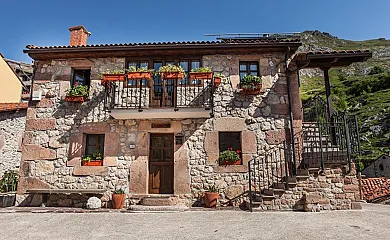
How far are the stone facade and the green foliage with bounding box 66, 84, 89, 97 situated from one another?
0.73 feet

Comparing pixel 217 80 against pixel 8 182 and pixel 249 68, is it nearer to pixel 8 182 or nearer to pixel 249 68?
pixel 249 68

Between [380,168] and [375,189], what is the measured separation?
9757mm

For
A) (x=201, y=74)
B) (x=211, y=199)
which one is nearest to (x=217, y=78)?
(x=201, y=74)

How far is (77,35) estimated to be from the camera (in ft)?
30.1

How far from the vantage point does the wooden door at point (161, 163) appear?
25.4 feet

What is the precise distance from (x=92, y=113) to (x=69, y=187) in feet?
7.72

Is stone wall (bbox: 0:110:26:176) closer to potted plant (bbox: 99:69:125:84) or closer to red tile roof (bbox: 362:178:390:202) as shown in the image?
potted plant (bbox: 99:69:125:84)

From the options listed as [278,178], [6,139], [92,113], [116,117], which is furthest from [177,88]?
[6,139]

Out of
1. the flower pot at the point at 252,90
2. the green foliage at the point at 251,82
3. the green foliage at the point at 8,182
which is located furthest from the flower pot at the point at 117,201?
the green foliage at the point at 8,182

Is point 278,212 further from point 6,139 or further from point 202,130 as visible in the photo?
point 6,139

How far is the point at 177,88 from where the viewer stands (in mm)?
8000

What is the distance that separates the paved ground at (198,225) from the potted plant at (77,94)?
11.5ft

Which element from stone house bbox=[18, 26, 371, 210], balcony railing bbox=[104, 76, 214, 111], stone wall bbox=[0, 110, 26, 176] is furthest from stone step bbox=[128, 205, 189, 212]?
stone wall bbox=[0, 110, 26, 176]

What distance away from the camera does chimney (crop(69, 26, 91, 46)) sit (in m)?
9.13
